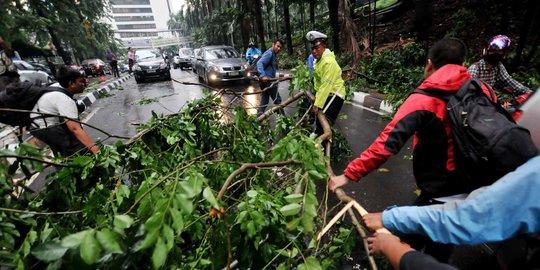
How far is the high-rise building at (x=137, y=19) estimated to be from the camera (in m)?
96.5

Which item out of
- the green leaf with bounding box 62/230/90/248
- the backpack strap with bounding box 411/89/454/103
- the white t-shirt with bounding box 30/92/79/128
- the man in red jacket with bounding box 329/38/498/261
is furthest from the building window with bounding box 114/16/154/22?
the green leaf with bounding box 62/230/90/248

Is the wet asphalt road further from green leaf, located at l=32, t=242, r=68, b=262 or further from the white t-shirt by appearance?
green leaf, located at l=32, t=242, r=68, b=262

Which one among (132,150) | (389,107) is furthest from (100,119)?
(389,107)

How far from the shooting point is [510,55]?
6605 millimetres

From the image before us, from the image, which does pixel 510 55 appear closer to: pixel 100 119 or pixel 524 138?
pixel 524 138

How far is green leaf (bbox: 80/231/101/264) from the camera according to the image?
2.05 ft

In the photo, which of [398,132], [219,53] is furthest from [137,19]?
[398,132]

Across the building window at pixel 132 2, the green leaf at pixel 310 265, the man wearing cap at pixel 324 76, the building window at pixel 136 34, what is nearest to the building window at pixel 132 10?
the building window at pixel 132 2

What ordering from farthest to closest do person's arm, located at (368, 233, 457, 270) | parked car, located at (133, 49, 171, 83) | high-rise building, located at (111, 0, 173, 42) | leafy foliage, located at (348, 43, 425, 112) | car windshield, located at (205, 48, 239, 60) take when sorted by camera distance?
high-rise building, located at (111, 0, 173, 42) < parked car, located at (133, 49, 171, 83) < car windshield, located at (205, 48, 239, 60) < leafy foliage, located at (348, 43, 425, 112) < person's arm, located at (368, 233, 457, 270)

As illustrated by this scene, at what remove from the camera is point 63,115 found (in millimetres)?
2803

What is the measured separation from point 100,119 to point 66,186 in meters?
7.28

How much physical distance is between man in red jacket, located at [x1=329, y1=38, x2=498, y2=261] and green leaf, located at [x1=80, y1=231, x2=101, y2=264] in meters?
1.29

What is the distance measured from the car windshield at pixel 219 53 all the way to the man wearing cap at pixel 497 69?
418 inches

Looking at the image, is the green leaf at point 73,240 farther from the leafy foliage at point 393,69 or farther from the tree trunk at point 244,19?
→ the tree trunk at point 244,19
